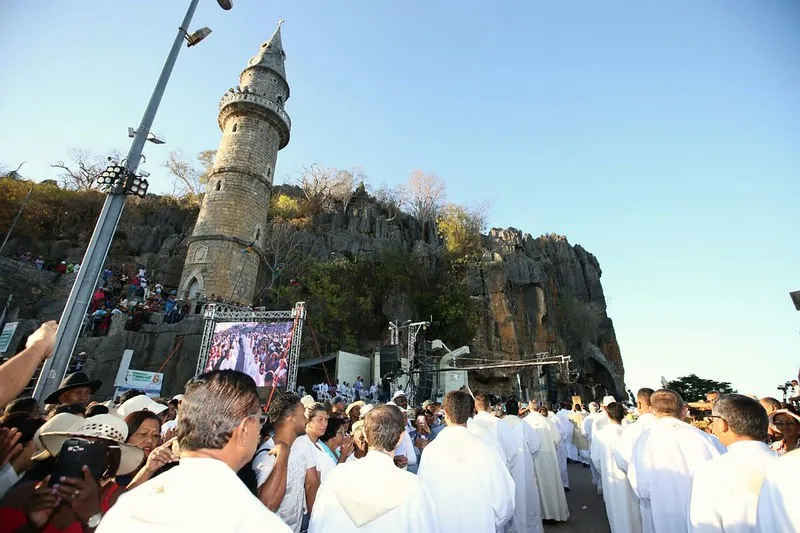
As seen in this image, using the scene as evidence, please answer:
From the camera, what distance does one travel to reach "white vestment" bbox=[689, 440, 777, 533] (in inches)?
108

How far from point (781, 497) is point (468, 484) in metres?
2.41

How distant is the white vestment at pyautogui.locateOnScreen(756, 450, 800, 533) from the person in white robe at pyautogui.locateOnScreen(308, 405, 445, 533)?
2.00 m

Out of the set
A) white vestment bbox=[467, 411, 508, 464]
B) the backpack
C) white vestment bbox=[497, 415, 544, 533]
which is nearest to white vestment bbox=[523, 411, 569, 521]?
white vestment bbox=[497, 415, 544, 533]

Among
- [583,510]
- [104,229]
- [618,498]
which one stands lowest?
[583,510]

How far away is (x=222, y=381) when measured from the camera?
1.80 m

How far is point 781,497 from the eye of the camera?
2281mm

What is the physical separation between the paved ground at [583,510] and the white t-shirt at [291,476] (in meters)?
5.69

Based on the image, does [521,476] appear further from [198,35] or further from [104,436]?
[198,35]

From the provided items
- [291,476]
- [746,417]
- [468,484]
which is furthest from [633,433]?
[291,476]

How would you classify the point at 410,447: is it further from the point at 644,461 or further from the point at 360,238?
the point at 360,238

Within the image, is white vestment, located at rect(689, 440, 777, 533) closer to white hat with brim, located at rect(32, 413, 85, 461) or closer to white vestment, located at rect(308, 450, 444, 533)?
white vestment, located at rect(308, 450, 444, 533)

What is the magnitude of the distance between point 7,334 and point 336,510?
1960 cm

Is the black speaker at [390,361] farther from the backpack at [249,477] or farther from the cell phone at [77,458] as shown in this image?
the cell phone at [77,458]

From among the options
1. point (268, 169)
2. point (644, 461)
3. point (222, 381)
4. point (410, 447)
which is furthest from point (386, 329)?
point (222, 381)
